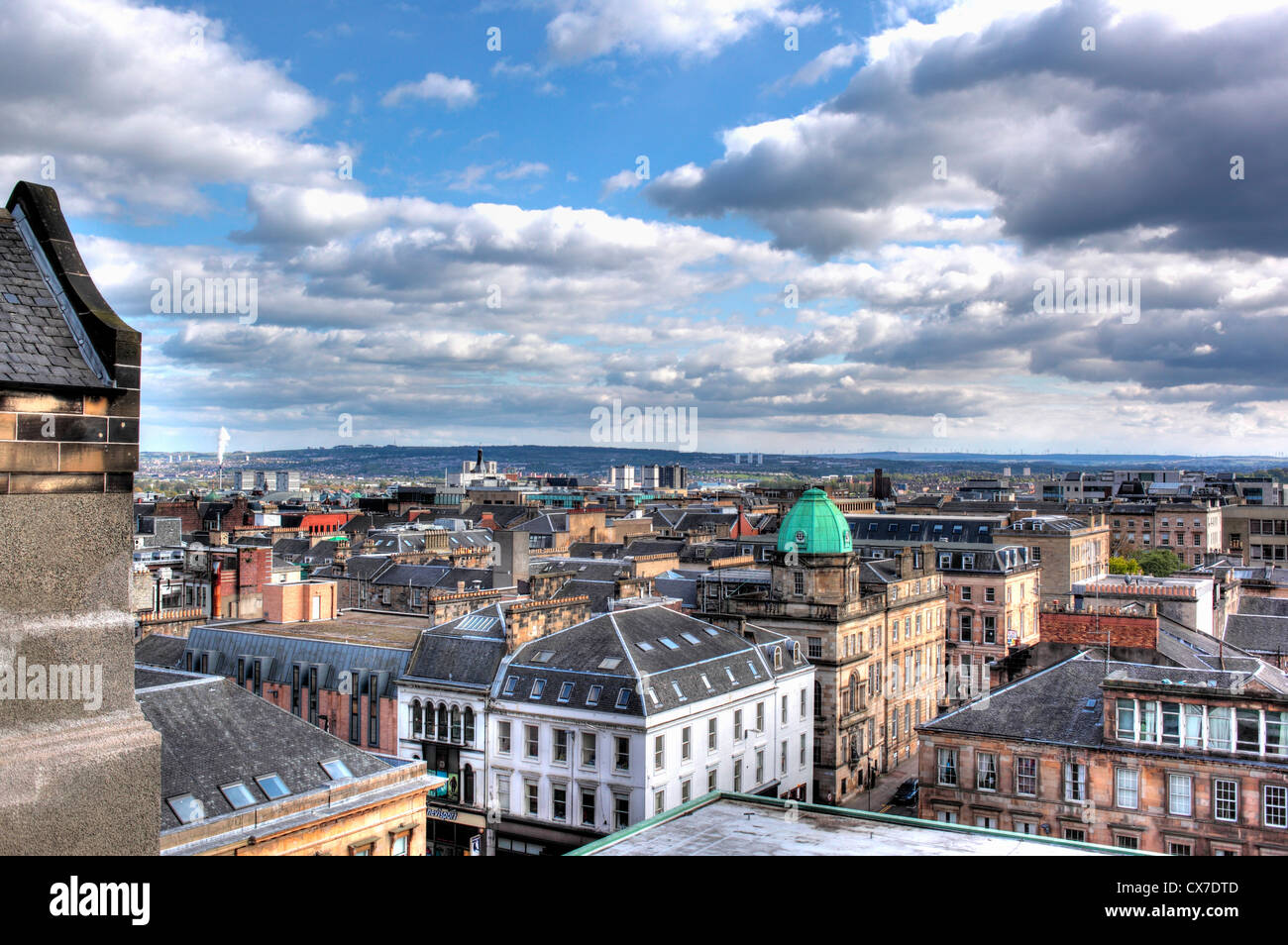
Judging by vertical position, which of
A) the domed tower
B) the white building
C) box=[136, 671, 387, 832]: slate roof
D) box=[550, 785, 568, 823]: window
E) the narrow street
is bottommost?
the narrow street

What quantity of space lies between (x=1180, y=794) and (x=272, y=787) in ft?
103

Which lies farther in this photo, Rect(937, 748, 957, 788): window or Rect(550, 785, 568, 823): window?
Rect(550, 785, 568, 823): window

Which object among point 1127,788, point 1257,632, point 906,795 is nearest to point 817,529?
point 906,795

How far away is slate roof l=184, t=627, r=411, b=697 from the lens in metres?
53.1

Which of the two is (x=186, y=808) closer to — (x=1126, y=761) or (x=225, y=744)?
(x=225, y=744)

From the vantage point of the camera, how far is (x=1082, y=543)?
111 metres

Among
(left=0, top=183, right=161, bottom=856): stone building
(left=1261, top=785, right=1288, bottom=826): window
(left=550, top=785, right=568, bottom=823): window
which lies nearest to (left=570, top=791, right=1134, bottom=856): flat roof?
(left=0, top=183, right=161, bottom=856): stone building

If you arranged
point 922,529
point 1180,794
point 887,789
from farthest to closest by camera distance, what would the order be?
point 922,529 < point 887,789 < point 1180,794

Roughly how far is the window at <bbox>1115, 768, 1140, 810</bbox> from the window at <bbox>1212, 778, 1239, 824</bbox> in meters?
2.44

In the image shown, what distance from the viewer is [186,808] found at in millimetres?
26812

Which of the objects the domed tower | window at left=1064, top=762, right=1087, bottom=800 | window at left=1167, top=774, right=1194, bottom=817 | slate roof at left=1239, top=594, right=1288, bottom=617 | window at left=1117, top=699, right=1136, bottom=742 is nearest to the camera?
window at left=1167, top=774, right=1194, bottom=817

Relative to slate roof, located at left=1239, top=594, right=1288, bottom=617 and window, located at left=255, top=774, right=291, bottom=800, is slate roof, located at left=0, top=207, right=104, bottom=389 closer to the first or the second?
window, located at left=255, top=774, right=291, bottom=800

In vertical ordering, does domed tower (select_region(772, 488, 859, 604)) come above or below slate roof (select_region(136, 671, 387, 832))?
above

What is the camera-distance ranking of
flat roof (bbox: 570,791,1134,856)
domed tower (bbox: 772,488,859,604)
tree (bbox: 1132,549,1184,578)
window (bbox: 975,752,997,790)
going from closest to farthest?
flat roof (bbox: 570,791,1134,856) → window (bbox: 975,752,997,790) → domed tower (bbox: 772,488,859,604) → tree (bbox: 1132,549,1184,578)
